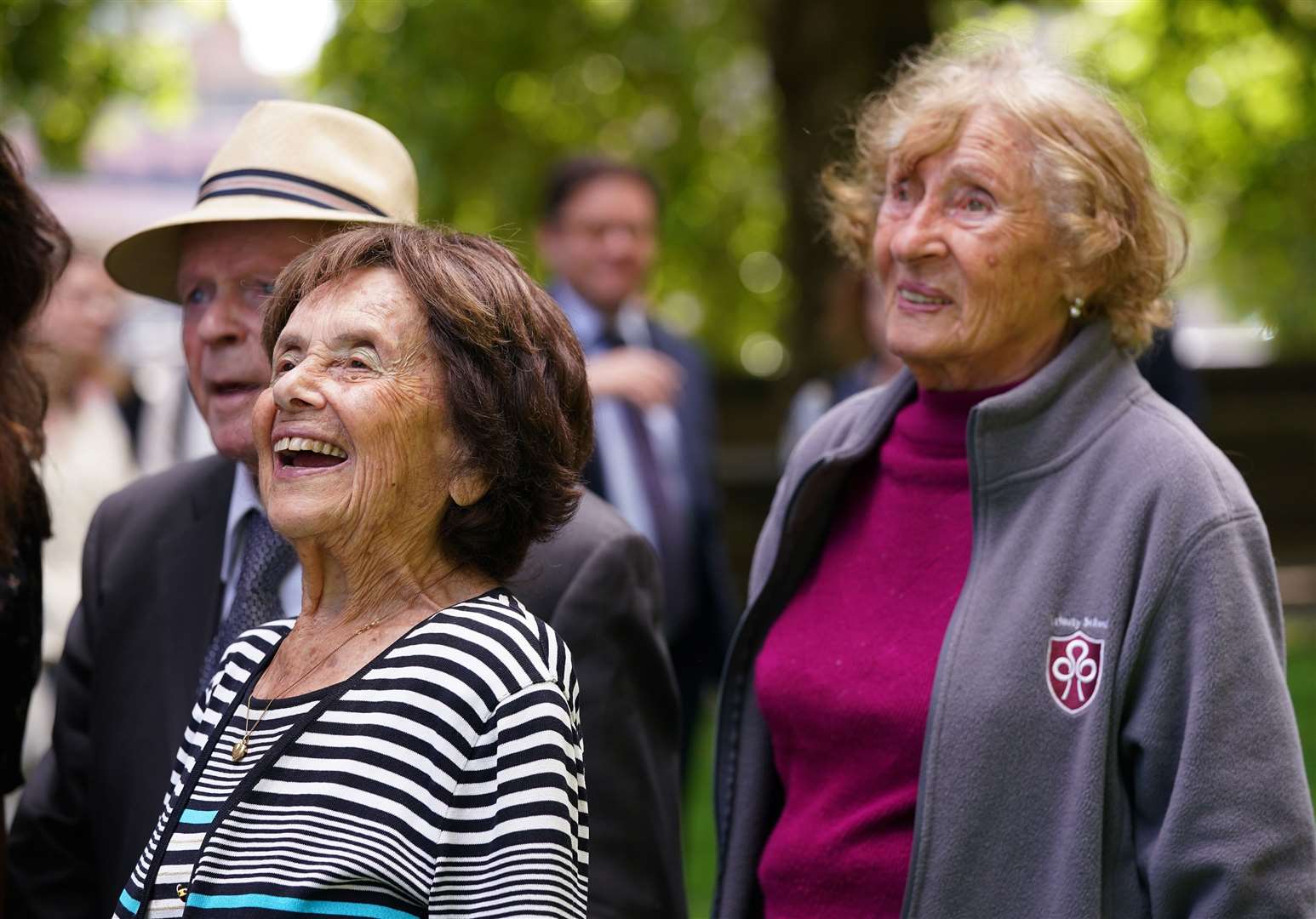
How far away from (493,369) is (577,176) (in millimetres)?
3808

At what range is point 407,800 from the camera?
2.06 m

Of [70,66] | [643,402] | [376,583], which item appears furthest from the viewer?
[70,66]

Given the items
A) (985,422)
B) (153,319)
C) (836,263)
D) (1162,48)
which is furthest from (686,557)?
(153,319)

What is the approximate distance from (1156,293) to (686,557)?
277cm

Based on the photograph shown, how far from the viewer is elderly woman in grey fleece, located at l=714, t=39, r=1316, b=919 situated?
254 centimetres

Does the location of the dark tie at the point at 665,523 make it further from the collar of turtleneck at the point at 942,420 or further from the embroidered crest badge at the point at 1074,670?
the embroidered crest badge at the point at 1074,670

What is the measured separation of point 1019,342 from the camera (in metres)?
3.00

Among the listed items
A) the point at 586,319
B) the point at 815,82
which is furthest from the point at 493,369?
the point at 815,82

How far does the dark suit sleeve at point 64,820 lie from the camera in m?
3.00

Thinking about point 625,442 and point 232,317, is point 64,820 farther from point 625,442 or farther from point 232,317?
point 625,442

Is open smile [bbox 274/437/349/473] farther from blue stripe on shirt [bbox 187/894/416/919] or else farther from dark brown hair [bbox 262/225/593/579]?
blue stripe on shirt [bbox 187/894/416/919]

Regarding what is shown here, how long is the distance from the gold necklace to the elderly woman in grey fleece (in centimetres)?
96

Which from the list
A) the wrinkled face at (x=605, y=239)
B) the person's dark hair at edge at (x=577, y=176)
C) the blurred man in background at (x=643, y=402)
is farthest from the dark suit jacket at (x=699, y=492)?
the person's dark hair at edge at (x=577, y=176)

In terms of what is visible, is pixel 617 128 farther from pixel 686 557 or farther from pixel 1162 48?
pixel 686 557
